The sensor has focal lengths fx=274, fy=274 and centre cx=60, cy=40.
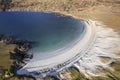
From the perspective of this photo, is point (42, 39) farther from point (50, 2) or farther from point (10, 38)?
point (50, 2)

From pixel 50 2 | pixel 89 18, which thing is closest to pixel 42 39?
pixel 89 18

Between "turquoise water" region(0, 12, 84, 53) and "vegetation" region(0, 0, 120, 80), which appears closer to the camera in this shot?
"turquoise water" region(0, 12, 84, 53)

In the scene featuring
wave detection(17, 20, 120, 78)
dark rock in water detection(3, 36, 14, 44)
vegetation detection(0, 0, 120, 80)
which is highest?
vegetation detection(0, 0, 120, 80)

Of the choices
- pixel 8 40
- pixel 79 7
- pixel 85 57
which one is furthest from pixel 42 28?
pixel 85 57

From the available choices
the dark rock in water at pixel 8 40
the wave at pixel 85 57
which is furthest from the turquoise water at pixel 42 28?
the wave at pixel 85 57

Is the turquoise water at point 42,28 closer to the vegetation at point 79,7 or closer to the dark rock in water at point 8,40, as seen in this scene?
the dark rock in water at point 8,40

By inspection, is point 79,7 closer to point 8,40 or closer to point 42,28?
point 42,28

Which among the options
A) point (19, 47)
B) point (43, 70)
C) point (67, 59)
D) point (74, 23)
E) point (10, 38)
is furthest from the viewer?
point (74, 23)

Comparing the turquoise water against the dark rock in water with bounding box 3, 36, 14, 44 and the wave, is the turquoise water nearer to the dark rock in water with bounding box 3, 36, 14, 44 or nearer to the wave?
the dark rock in water with bounding box 3, 36, 14, 44

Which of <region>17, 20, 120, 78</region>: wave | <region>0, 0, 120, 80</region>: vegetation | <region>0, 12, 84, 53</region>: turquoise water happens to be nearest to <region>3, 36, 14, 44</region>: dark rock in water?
<region>0, 12, 84, 53</region>: turquoise water
